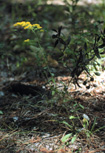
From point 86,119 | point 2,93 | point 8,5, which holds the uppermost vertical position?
point 8,5

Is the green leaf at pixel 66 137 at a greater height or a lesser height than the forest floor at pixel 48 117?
greater

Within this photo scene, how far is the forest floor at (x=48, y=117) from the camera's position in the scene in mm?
1385

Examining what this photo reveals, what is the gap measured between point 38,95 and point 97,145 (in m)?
0.86

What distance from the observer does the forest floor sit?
4.54ft

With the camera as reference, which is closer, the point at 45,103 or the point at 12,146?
the point at 12,146

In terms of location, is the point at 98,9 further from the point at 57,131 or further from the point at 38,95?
the point at 57,131

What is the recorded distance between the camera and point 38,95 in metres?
2.00

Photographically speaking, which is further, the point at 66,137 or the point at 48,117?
the point at 48,117

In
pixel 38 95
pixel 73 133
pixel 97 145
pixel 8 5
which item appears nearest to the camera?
pixel 97 145

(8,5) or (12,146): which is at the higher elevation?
(8,5)

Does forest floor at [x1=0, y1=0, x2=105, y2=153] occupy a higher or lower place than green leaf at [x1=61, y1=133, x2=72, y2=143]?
lower

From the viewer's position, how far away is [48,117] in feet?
5.55

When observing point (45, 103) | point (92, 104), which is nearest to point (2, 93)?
point (45, 103)

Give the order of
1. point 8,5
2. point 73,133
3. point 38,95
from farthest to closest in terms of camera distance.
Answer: point 8,5 → point 38,95 → point 73,133
